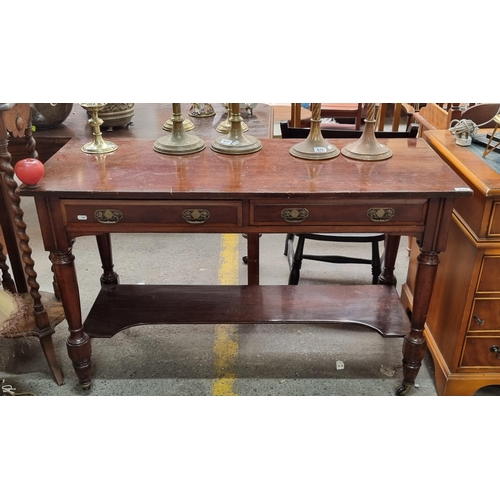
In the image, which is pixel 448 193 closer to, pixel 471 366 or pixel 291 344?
pixel 471 366

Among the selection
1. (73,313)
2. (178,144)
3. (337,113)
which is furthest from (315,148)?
(337,113)

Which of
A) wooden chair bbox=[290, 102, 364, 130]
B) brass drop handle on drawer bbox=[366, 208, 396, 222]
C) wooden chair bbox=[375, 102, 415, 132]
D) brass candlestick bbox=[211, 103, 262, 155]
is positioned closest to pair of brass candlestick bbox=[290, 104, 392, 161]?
brass candlestick bbox=[211, 103, 262, 155]

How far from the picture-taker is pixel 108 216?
5.91 feet

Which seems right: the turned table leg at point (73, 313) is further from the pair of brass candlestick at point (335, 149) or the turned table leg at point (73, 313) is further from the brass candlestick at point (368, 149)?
the brass candlestick at point (368, 149)

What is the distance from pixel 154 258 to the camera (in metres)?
3.32

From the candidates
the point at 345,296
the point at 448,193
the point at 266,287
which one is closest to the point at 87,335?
the point at 266,287

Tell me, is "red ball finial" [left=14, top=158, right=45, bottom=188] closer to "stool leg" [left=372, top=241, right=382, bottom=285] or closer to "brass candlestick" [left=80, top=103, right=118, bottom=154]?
"brass candlestick" [left=80, top=103, right=118, bottom=154]

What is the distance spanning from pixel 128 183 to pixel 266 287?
941 mm

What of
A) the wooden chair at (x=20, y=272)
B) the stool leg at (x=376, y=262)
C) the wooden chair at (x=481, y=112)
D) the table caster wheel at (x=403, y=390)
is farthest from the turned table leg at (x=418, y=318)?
the wooden chair at (x=20, y=272)

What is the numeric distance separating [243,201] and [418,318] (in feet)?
2.79

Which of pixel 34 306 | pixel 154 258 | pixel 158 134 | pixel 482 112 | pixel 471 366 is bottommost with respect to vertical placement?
pixel 154 258

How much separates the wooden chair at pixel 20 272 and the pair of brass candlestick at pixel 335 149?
3.59 ft

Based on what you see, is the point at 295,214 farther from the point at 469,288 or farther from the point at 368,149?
the point at 469,288

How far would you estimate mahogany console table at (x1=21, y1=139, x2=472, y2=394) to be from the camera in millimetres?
1752
